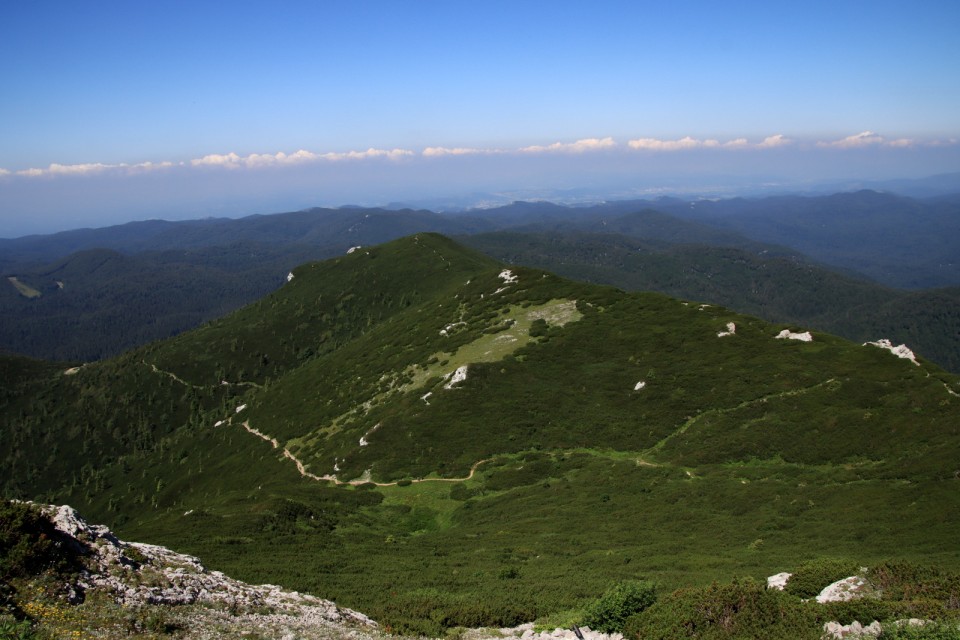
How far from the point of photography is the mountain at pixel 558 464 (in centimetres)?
3338

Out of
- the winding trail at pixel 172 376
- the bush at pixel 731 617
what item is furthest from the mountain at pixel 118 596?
the winding trail at pixel 172 376

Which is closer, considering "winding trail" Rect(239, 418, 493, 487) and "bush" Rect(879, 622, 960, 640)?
"bush" Rect(879, 622, 960, 640)

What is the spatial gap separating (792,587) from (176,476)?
4975 inches

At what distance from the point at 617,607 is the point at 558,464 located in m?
36.1

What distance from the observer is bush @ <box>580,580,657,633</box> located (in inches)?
832

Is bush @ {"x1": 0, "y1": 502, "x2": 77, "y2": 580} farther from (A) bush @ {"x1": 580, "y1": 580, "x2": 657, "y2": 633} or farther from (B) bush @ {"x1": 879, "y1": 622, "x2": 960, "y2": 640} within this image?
(B) bush @ {"x1": 879, "y1": 622, "x2": 960, "y2": 640}

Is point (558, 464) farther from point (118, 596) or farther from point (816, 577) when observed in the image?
point (118, 596)

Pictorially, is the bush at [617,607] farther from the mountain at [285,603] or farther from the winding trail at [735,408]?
the winding trail at [735,408]

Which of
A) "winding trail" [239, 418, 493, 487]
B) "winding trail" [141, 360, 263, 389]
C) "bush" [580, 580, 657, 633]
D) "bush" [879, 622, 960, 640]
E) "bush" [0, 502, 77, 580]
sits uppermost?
"bush" [0, 502, 77, 580]

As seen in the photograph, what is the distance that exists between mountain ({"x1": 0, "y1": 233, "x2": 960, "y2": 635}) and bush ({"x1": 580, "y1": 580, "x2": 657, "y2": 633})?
167 inches

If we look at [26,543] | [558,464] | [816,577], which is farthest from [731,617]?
[558,464]

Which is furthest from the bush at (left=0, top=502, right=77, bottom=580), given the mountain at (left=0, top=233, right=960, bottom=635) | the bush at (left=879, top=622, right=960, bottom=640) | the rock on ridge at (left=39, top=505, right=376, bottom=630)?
the bush at (left=879, top=622, right=960, bottom=640)

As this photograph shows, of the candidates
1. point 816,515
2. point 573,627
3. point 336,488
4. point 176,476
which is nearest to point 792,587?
point 573,627

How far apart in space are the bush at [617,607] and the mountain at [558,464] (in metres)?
4.24
